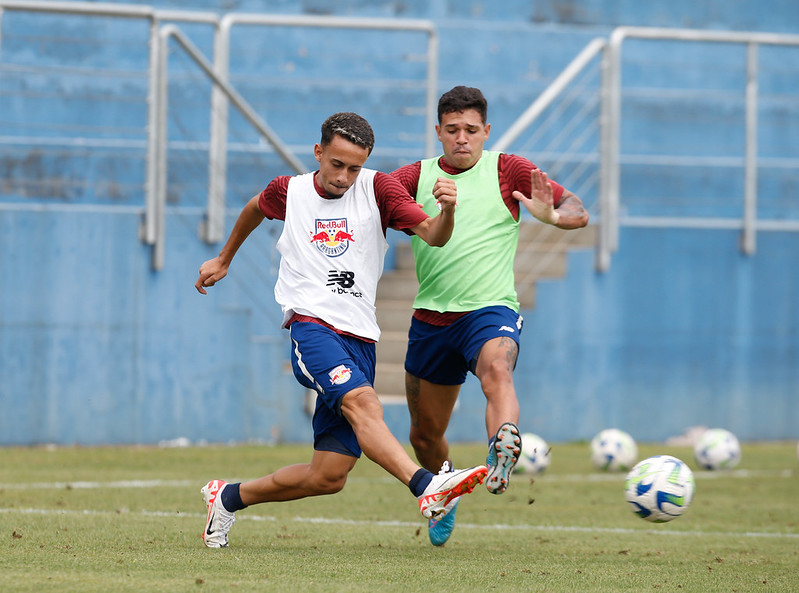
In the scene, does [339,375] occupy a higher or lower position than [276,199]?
lower

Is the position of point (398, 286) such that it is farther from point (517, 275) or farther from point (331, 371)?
point (331, 371)

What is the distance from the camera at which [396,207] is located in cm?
544

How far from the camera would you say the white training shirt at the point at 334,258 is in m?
5.34

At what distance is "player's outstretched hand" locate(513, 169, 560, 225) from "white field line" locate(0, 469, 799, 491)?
4.01 metres

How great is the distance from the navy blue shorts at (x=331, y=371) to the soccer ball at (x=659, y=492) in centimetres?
144

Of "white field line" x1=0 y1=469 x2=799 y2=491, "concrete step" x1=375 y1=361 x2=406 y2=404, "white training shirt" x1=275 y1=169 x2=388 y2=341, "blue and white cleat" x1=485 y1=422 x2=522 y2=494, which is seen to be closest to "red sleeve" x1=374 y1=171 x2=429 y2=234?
"white training shirt" x1=275 y1=169 x2=388 y2=341

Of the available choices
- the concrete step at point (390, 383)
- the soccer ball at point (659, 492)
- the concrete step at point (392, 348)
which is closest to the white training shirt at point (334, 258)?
the soccer ball at point (659, 492)

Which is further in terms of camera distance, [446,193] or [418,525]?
[418,525]

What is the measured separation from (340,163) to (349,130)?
0.15 meters

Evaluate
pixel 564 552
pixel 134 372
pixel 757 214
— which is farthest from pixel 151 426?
pixel 757 214

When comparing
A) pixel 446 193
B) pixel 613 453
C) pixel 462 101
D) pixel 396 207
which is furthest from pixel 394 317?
pixel 446 193

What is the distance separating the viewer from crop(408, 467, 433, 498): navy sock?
4855 mm

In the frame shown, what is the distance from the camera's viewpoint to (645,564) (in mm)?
5348

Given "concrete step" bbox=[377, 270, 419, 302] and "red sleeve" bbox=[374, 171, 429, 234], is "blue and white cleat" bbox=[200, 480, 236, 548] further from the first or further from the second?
"concrete step" bbox=[377, 270, 419, 302]
